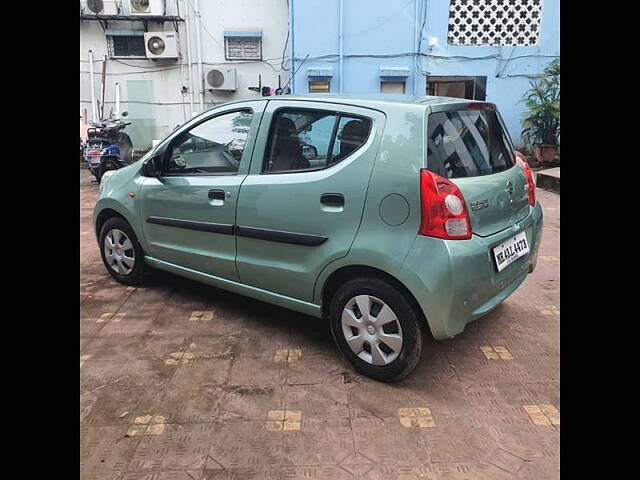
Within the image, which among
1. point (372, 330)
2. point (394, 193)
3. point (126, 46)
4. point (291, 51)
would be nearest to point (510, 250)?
point (394, 193)

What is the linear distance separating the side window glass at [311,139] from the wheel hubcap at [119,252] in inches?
64.3

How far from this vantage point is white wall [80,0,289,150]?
11.4 m

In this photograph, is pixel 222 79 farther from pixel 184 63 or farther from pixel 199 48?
pixel 184 63

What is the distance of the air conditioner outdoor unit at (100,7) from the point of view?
11.1 metres

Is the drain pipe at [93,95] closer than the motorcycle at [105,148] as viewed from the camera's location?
No

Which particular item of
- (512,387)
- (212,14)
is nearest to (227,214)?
(512,387)

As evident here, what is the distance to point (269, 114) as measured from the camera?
298cm

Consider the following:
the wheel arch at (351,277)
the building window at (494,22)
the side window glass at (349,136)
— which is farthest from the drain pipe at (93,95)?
the wheel arch at (351,277)

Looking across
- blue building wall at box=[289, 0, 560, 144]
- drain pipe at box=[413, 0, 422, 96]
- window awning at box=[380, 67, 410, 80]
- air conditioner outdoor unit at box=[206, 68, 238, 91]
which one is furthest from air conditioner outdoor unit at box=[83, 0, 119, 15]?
drain pipe at box=[413, 0, 422, 96]

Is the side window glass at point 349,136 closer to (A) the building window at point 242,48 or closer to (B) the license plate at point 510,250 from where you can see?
(B) the license plate at point 510,250

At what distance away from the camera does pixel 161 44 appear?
37.5 feet

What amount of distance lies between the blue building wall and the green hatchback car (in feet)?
26.5

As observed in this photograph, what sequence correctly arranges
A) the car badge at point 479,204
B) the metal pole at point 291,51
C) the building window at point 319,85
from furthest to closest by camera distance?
the building window at point 319,85
the metal pole at point 291,51
the car badge at point 479,204
